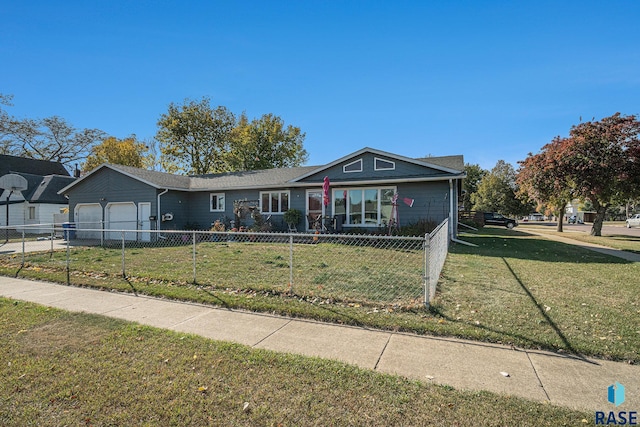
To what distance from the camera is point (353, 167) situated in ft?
49.1

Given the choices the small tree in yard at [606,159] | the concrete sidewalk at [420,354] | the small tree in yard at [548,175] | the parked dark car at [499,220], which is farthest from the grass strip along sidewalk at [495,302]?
the parked dark car at [499,220]

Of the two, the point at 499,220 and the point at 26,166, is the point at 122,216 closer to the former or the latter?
the point at 26,166

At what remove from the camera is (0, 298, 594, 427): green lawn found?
2389mm

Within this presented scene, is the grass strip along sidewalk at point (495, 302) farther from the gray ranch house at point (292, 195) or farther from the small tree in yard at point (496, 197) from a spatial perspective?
the small tree in yard at point (496, 197)

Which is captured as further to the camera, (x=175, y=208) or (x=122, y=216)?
(x=175, y=208)

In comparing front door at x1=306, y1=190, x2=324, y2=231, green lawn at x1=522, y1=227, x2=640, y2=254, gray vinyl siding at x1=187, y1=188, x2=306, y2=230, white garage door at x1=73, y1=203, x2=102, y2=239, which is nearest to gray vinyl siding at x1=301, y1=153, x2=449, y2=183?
front door at x1=306, y1=190, x2=324, y2=231

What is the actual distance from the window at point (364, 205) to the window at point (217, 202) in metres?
6.83

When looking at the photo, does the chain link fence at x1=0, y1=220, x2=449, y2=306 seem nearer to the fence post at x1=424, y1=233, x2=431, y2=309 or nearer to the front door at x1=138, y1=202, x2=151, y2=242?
the fence post at x1=424, y1=233, x2=431, y2=309

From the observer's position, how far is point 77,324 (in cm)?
441

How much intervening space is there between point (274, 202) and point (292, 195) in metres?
1.22

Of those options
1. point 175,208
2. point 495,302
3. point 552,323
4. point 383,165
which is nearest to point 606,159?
point 383,165

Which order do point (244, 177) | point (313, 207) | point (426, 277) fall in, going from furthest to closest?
Result: 1. point (244, 177)
2. point (313, 207)
3. point (426, 277)

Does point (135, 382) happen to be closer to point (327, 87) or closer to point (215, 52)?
point (215, 52)

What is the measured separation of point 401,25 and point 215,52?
7.05 metres
